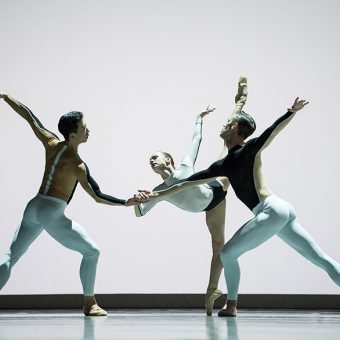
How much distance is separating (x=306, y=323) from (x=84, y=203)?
3225 millimetres

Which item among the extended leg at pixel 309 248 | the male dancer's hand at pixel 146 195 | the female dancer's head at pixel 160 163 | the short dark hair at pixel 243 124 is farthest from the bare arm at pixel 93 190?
the extended leg at pixel 309 248

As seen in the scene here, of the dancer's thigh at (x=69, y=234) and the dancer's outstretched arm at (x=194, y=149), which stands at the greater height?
the dancer's outstretched arm at (x=194, y=149)

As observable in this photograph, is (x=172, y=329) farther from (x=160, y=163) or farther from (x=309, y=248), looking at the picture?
(x=160, y=163)

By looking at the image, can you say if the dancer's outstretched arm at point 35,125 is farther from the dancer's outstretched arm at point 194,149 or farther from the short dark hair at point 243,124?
the short dark hair at point 243,124

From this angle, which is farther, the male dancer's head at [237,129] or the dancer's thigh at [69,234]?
the male dancer's head at [237,129]

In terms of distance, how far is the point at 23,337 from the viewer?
4.17 meters

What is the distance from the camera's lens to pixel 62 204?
5902 mm

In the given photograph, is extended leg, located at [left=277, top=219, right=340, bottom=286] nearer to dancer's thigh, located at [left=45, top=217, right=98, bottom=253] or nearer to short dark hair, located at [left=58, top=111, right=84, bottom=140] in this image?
dancer's thigh, located at [left=45, top=217, right=98, bottom=253]

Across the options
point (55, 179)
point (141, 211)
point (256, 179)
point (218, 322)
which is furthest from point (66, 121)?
point (218, 322)

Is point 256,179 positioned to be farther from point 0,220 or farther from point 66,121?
point 0,220

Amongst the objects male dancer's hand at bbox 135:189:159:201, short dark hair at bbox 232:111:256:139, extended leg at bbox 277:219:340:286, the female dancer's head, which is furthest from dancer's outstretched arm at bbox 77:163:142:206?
extended leg at bbox 277:219:340:286

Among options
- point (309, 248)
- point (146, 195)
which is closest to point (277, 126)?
point (309, 248)

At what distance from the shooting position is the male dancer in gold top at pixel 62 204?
19.1 ft

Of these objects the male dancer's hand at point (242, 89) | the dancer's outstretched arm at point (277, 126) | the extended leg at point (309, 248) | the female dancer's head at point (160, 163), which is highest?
the male dancer's hand at point (242, 89)
